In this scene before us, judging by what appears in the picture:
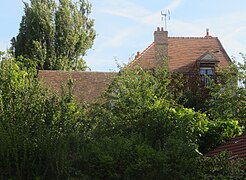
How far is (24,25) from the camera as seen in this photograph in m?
44.0

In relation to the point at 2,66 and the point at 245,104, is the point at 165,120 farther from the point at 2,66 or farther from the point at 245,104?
the point at 245,104

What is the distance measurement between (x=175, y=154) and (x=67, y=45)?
3044cm

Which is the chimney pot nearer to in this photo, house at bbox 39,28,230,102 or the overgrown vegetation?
house at bbox 39,28,230,102

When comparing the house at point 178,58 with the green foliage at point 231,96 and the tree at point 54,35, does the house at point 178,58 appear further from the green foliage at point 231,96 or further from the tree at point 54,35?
the tree at point 54,35

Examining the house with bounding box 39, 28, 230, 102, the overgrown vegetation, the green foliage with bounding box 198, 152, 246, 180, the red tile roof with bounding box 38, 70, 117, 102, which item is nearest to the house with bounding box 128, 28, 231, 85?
the house with bounding box 39, 28, 230, 102

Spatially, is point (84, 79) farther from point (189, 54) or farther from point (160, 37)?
point (189, 54)

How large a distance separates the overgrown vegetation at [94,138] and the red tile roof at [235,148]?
0.71 meters

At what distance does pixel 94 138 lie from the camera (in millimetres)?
14859

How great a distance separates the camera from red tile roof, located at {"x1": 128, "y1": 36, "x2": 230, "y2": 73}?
113 ft

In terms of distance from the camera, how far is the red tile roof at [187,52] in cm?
3441

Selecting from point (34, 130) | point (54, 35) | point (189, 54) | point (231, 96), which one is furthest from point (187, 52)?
point (34, 130)

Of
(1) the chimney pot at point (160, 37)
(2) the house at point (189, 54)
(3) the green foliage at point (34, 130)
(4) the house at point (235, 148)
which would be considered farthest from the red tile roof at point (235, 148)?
(1) the chimney pot at point (160, 37)

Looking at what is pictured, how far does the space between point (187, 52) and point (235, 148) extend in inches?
790

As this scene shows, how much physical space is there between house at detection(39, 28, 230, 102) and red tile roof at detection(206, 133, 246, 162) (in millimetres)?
14248
